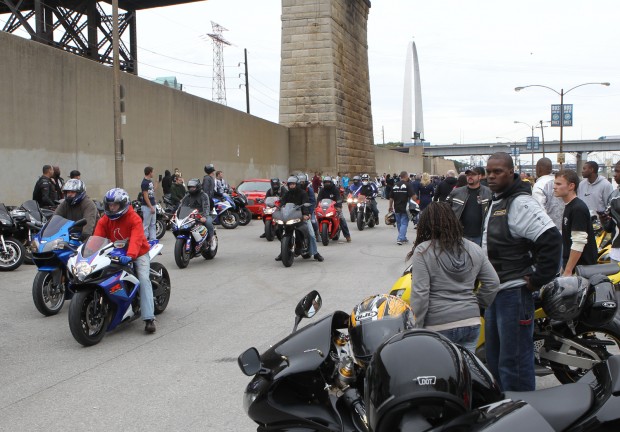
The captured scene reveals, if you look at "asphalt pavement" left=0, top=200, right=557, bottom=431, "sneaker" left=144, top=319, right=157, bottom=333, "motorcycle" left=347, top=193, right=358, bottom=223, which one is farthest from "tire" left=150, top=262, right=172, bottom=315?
"motorcycle" left=347, top=193, right=358, bottom=223

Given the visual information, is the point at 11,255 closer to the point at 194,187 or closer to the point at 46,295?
the point at 194,187

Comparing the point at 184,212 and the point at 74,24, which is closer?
the point at 184,212

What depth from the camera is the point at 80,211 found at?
28.6 ft

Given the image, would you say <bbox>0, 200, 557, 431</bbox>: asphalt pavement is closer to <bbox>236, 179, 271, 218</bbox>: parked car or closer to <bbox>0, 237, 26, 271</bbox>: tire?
<bbox>0, 237, 26, 271</bbox>: tire

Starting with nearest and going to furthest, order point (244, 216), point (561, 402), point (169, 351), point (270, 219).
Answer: point (561, 402) < point (169, 351) < point (270, 219) < point (244, 216)

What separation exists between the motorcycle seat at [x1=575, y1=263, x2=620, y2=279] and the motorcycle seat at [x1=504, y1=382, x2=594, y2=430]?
259cm

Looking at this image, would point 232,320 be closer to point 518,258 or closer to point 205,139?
point 518,258

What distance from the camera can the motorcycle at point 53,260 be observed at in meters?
7.88

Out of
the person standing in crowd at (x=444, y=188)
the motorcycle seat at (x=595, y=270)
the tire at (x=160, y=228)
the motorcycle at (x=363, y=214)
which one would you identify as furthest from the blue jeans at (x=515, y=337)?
the motorcycle at (x=363, y=214)

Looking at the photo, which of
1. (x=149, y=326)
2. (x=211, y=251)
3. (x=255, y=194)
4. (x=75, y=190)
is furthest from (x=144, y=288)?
(x=255, y=194)

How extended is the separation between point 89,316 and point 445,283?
14.2 feet

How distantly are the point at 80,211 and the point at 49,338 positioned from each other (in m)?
2.23

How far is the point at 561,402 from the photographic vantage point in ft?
7.96

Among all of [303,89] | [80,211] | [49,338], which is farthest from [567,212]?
[303,89]
